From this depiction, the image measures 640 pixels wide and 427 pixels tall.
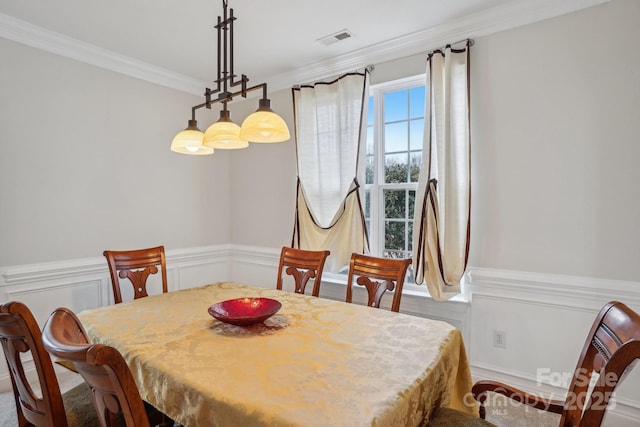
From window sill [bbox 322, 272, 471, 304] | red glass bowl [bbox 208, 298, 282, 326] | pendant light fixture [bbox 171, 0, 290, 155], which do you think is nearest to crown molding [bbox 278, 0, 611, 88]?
pendant light fixture [bbox 171, 0, 290, 155]

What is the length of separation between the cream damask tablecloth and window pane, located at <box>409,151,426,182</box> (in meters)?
1.46

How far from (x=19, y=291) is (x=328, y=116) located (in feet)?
9.45

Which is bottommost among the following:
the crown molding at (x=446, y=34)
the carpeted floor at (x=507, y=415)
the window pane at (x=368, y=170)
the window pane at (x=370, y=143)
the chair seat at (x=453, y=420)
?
A: the carpeted floor at (x=507, y=415)

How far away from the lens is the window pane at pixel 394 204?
3037mm

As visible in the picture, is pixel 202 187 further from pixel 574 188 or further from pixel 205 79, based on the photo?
pixel 574 188

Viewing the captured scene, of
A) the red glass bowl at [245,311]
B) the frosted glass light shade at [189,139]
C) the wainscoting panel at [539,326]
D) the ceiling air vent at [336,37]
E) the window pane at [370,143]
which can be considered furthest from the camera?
the window pane at [370,143]

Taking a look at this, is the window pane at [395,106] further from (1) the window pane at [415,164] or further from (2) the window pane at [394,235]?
(2) the window pane at [394,235]

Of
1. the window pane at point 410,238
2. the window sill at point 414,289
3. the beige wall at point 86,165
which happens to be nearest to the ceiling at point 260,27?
the beige wall at point 86,165

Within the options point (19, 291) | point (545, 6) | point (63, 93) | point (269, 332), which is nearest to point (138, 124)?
point (63, 93)

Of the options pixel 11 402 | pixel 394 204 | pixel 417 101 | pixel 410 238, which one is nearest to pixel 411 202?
pixel 394 204

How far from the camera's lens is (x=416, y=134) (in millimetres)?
2941

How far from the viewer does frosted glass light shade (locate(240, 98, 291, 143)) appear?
64.2 inches

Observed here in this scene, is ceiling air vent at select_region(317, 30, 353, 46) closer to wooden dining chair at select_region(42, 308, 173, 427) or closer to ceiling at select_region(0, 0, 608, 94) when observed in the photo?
ceiling at select_region(0, 0, 608, 94)

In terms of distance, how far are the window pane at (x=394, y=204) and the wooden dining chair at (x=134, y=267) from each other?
1.93 meters
